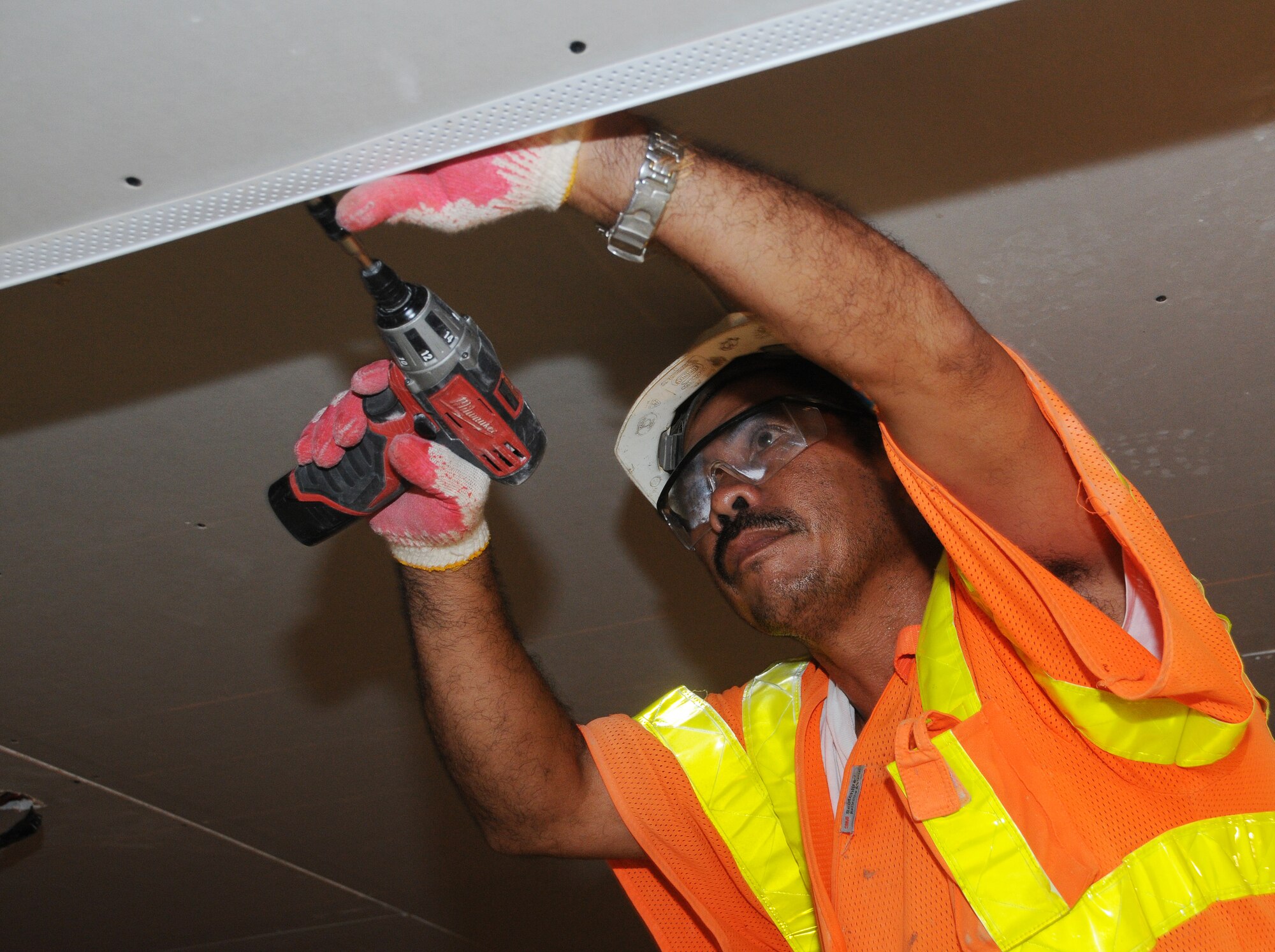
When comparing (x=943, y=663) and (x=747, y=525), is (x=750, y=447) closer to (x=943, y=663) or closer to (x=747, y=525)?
(x=747, y=525)

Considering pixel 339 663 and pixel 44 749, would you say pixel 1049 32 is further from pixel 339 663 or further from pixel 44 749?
pixel 44 749

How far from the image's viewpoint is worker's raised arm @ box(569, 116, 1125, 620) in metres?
1.12

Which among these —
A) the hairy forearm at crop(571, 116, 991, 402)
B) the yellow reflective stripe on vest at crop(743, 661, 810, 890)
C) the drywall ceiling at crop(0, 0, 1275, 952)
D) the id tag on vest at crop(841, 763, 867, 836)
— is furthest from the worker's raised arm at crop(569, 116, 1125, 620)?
the yellow reflective stripe on vest at crop(743, 661, 810, 890)

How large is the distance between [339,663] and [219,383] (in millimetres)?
992

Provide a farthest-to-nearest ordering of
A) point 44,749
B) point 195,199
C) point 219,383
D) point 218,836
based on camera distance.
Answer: point 218,836
point 44,749
point 219,383
point 195,199

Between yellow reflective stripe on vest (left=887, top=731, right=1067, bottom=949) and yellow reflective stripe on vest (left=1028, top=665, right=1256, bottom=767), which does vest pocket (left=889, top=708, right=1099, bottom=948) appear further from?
yellow reflective stripe on vest (left=1028, top=665, right=1256, bottom=767)

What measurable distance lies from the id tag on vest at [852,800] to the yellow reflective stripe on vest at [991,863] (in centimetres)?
27

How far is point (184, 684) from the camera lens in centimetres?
254

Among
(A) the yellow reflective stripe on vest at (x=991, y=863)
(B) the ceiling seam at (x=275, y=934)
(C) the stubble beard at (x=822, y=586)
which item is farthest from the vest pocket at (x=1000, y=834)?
(B) the ceiling seam at (x=275, y=934)

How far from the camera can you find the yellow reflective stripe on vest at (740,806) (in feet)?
6.05

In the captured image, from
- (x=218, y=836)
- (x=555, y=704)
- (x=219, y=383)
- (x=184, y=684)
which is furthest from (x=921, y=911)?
(x=218, y=836)

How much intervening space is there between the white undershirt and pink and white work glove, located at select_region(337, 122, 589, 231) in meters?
0.82

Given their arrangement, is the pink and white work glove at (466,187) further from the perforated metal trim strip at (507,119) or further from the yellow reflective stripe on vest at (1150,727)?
the yellow reflective stripe on vest at (1150,727)

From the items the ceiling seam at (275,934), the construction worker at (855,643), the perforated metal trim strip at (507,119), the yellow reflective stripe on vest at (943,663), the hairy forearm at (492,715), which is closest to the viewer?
the perforated metal trim strip at (507,119)
